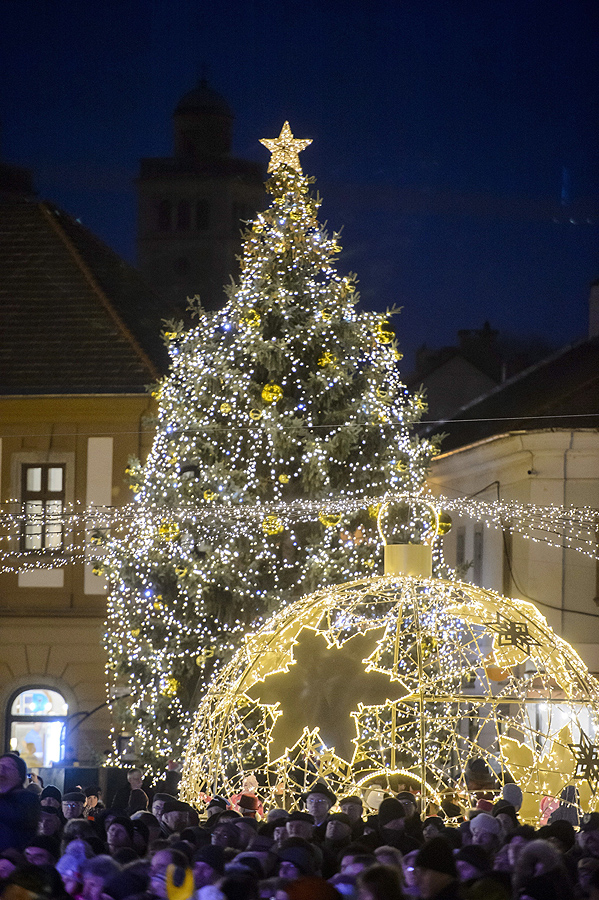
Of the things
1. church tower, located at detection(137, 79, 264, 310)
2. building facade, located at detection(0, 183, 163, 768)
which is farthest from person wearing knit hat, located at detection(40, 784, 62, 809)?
church tower, located at detection(137, 79, 264, 310)

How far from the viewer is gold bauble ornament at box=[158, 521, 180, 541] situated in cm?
1694

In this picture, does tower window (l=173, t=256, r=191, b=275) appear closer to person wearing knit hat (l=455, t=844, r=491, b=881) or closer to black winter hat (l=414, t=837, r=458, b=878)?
person wearing knit hat (l=455, t=844, r=491, b=881)

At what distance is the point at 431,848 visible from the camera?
747 cm

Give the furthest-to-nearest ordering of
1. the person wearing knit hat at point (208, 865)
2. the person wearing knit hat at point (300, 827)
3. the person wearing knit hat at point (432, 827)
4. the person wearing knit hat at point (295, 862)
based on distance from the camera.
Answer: the person wearing knit hat at point (432, 827), the person wearing knit hat at point (300, 827), the person wearing knit hat at point (295, 862), the person wearing knit hat at point (208, 865)

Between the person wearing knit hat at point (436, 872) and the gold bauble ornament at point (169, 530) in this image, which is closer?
the person wearing knit hat at point (436, 872)

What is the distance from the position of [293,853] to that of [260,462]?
8.93 m

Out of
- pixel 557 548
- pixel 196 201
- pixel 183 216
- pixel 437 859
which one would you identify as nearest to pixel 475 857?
pixel 437 859

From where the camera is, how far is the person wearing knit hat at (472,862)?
25.5 ft

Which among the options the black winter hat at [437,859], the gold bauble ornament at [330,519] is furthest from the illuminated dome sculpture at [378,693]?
the black winter hat at [437,859]

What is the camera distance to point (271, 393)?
16781 millimetres

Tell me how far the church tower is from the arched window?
3519 cm

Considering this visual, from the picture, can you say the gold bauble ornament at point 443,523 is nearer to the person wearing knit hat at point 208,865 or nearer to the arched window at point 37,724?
the person wearing knit hat at point 208,865

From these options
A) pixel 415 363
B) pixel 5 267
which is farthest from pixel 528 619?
pixel 415 363

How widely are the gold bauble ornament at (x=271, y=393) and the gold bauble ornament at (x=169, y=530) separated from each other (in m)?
1.91
